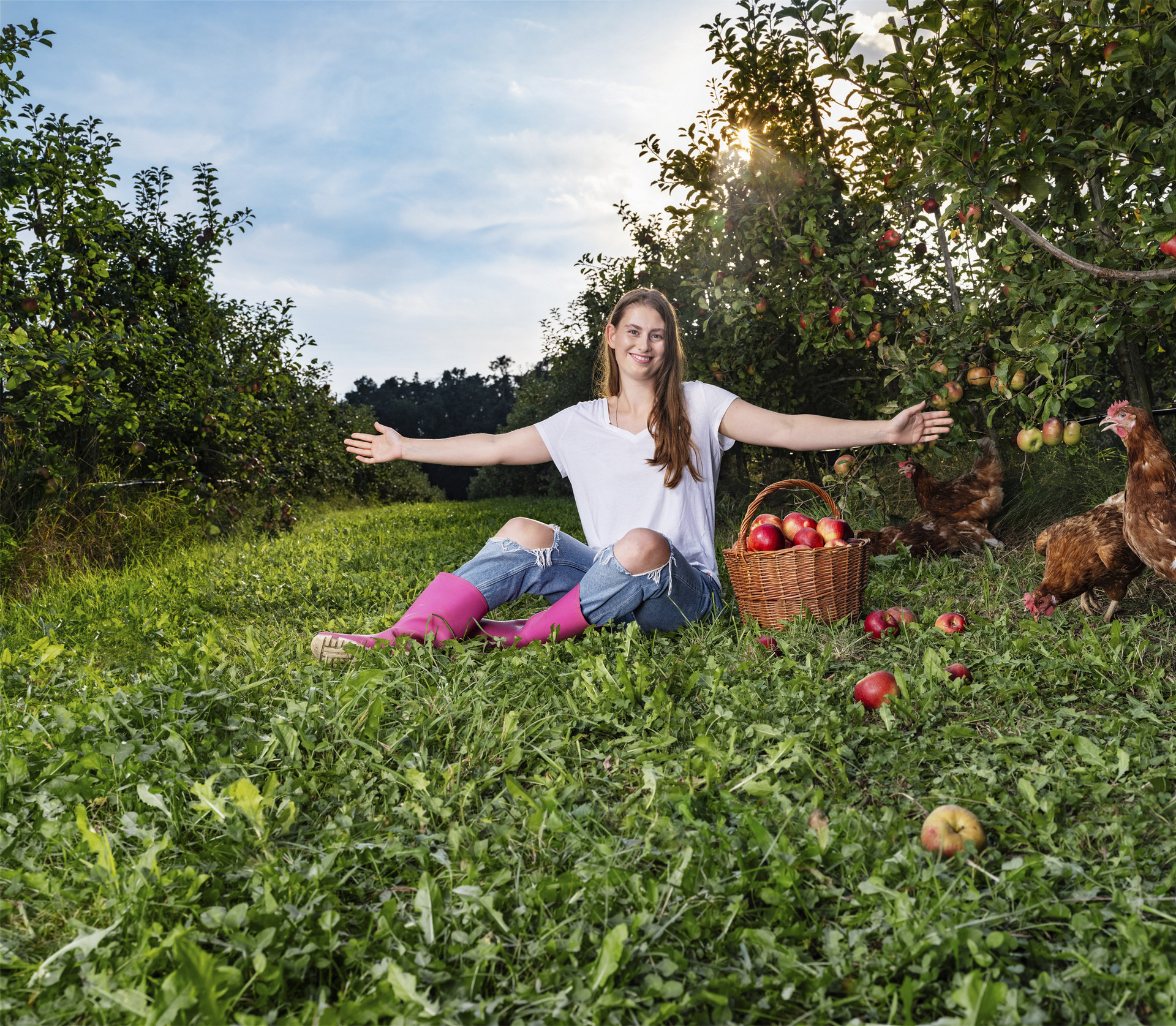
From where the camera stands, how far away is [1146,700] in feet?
8.13

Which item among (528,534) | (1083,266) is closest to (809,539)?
(528,534)

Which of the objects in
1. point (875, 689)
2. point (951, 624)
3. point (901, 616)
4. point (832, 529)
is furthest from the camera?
point (832, 529)

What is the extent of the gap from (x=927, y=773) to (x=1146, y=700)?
91 cm

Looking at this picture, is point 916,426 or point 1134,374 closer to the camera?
point 916,426

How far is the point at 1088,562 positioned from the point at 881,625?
0.89 m

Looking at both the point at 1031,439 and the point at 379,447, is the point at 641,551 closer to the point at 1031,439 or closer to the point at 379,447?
the point at 379,447

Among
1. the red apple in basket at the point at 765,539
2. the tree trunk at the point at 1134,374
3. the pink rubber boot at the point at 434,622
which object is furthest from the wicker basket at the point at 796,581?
the tree trunk at the point at 1134,374

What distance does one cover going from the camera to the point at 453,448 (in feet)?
12.0

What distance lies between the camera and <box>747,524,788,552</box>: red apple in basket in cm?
346

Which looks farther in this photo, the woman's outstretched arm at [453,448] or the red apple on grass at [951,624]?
the woman's outstretched arm at [453,448]

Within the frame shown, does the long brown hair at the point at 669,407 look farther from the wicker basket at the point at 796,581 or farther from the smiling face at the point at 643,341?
the wicker basket at the point at 796,581

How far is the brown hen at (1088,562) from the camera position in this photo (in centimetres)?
323

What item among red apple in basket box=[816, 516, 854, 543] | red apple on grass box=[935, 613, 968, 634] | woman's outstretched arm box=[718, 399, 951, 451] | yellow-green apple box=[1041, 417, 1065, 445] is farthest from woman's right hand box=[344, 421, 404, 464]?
yellow-green apple box=[1041, 417, 1065, 445]

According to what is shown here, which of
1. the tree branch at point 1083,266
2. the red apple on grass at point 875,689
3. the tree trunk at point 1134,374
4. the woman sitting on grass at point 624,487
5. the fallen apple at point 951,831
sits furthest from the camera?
the tree trunk at point 1134,374
